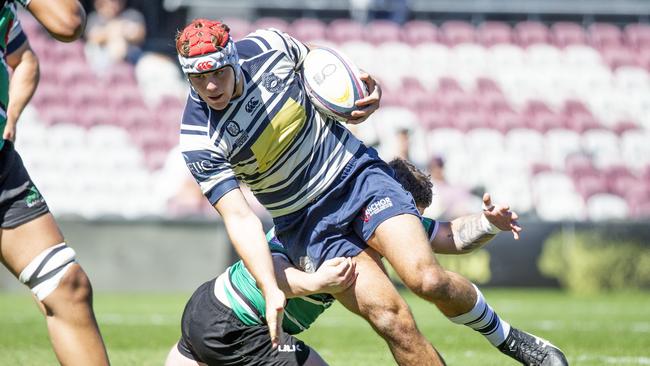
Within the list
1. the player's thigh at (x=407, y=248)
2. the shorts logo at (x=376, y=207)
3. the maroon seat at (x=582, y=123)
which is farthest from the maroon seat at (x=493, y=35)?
the player's thigh at (x=407, y=248)

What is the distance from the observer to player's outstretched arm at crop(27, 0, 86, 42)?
4102 mm

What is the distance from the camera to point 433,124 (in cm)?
1872

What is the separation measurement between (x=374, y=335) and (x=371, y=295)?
4232 millimetres

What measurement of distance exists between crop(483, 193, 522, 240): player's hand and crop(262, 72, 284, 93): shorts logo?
1287mm

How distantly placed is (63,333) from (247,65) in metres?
1.80

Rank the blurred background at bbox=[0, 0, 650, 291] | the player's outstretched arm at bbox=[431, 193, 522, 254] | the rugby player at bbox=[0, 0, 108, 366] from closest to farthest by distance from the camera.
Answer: the rugby player at bbox=[0, 0, 108, 366], the player's outstretched arm at bbox=[431, 193, 522, 254], the blurred background at bbox=[0, 0, 650, 291]

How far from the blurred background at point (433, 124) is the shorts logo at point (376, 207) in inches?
325

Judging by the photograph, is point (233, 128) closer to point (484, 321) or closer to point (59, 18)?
point (59, 18)

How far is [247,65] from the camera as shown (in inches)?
212

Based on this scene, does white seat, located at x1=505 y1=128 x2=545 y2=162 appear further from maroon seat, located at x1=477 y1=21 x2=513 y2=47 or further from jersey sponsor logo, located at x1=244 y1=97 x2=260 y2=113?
jersey sponsor logo, located at x1=244 y1=97 x2=260 y2=113

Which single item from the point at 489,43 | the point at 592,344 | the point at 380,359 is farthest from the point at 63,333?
the point at 489,43

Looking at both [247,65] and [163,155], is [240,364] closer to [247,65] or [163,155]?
[247,65]

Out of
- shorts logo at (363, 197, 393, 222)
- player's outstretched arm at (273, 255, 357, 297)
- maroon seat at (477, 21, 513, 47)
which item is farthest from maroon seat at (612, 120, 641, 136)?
player's outstretched arm at (273, 255, 357, 297)

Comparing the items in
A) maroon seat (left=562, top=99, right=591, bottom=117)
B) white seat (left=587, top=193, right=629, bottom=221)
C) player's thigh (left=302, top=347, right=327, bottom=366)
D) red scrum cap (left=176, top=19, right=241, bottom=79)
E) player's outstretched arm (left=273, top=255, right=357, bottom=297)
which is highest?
red scrum cap (left=176, top=19, right=241, bottom=79)
